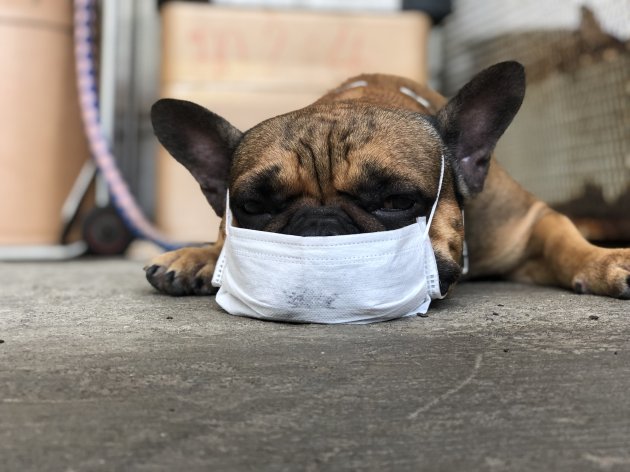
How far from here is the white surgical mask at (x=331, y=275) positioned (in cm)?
139

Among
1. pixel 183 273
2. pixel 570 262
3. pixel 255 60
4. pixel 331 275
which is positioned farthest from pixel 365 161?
pixel 255 60

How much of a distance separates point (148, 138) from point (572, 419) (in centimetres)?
391

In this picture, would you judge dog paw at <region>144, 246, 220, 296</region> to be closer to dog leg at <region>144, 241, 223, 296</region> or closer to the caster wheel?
dog leg at <region>144, 241, 223, 296</region>

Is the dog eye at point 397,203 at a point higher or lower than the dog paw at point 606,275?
higher

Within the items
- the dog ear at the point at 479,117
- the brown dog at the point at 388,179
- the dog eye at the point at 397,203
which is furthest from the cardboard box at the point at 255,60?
the dog eye at the point at 397,203

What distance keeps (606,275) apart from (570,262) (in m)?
0.18

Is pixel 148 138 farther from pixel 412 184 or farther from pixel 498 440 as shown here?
pixel 498 440

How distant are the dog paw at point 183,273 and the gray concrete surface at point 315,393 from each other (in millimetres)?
294

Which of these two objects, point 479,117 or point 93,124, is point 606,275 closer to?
point 479,117

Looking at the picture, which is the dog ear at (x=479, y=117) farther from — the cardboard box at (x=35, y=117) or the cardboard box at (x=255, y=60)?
the cardboard box at (x=35, y=117)

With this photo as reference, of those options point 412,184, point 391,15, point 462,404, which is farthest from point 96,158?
point 462,404

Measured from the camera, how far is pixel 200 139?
6.48ft

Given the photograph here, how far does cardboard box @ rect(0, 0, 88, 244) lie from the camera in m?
3.59

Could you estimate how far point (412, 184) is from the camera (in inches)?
61.2
